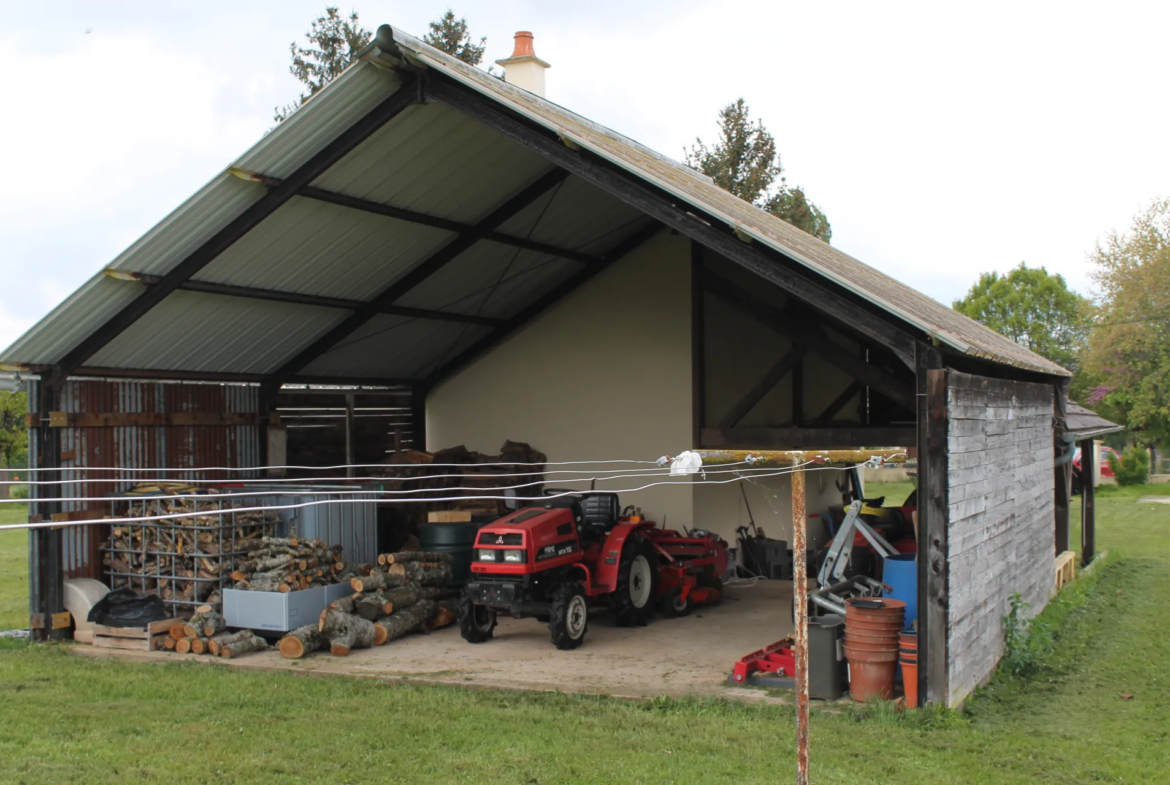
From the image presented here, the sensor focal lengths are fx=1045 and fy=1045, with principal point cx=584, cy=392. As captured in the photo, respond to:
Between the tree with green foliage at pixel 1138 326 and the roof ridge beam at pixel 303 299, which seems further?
the tree with green foliage at pixel 1138 326

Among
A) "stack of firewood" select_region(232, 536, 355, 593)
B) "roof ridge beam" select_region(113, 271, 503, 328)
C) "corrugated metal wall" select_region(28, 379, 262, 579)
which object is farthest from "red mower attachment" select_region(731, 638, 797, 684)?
"roof ridge beam" select_region(113, 271, 503, 328)

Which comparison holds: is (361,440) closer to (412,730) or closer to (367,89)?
(367,89)

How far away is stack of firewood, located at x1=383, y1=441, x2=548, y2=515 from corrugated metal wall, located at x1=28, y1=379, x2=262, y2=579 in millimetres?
1988

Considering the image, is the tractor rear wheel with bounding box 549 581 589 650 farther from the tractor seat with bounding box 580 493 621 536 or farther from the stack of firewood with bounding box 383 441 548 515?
the stack of firewood with bounding box 383 441 548 515

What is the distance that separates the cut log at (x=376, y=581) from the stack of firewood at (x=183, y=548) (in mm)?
1042

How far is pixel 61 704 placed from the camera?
7301mm

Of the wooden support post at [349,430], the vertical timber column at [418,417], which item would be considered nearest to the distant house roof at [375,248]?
the wooden support post at [349,430]

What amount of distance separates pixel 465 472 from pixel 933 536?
782 cm

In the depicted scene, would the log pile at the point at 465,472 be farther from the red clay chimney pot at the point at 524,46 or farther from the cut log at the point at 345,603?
the red clay chimney pot at the point at 524,46

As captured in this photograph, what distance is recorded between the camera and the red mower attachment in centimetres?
777

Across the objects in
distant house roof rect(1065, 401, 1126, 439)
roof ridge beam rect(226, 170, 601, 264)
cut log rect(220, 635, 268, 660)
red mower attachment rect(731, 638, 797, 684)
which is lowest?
cut log rect(220, 635, 268, 660)

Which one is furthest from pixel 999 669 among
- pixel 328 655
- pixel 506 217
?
pixel 506 217

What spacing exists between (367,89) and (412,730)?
488cm

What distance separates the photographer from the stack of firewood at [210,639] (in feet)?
29.5
